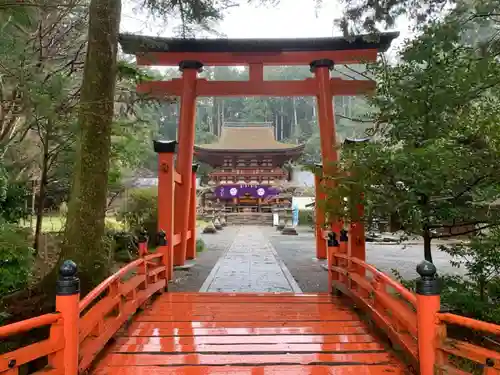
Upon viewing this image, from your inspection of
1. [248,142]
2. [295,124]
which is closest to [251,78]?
[248,142]

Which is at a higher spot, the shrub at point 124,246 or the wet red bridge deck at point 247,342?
the shrub at point 124,246

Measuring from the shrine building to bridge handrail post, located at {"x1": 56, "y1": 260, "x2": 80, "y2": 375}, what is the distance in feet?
95.1

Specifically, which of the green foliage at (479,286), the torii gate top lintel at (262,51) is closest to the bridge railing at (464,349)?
the green foliage at (479,286)

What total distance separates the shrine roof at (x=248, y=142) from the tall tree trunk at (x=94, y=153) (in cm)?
2537

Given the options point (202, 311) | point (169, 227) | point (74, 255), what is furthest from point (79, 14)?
point (202, 311)

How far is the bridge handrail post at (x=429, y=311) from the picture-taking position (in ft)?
9.44

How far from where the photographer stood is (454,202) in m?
4.55

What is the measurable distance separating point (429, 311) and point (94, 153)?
3.85 m

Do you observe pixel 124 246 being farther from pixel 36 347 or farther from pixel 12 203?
pixel 36 347

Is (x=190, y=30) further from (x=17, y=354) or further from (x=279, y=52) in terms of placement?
(x=17, y=354)

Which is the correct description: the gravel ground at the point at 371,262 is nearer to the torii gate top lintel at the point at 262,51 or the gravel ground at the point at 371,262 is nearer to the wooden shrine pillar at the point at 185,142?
the wooden shrine pillar at the point at 185,142

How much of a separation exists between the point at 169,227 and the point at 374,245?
11190 mm

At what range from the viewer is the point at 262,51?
905cm

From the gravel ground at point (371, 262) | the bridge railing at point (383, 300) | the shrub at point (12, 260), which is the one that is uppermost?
the shrub at point (12, 260)
